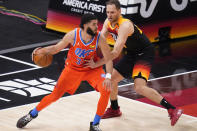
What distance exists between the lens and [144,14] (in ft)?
45.9

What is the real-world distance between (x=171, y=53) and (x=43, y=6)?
5.82m

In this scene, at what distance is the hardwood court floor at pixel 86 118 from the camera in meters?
8.92

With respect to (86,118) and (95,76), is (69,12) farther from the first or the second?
(95,76)

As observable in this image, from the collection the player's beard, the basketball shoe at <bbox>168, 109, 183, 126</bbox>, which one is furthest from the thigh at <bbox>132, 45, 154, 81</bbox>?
the player's beard

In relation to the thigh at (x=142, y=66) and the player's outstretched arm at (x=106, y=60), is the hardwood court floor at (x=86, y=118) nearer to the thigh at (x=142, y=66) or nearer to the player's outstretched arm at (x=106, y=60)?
the thigh at (x=142, y=66)

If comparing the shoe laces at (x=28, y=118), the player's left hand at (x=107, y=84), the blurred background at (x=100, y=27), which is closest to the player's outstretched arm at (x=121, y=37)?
the player's left hand at (x=107, y=84)

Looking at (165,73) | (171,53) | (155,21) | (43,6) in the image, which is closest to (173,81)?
(165,73)

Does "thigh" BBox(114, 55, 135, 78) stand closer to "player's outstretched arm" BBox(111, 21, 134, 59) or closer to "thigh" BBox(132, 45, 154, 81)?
"thigh" BBox(132, 45, 154, 81)

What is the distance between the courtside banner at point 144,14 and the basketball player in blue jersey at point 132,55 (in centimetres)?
464

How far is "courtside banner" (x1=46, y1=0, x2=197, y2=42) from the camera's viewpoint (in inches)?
547

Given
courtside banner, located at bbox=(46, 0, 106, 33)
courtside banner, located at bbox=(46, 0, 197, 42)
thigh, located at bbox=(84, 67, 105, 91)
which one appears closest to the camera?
thigh, located at bbox=(84, 67, 105, 91)

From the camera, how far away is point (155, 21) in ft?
46.8

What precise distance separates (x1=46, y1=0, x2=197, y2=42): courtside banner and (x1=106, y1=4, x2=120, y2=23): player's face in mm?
5091

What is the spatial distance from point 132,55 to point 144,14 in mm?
5046
